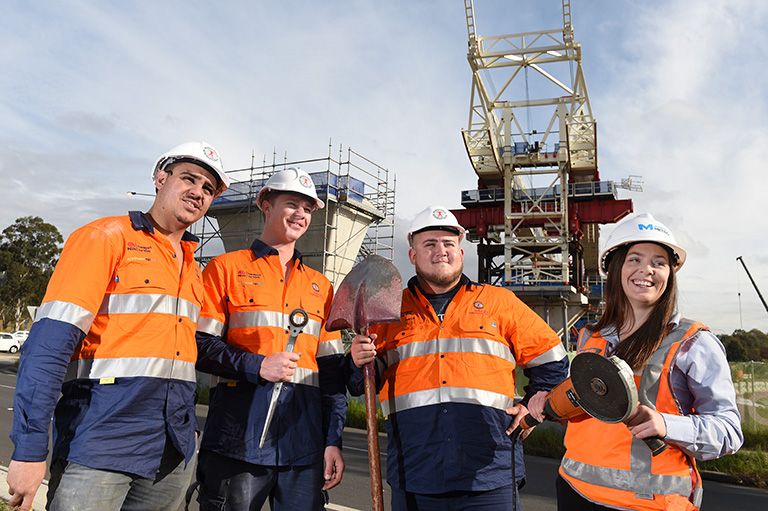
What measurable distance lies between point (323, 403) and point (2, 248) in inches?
2066

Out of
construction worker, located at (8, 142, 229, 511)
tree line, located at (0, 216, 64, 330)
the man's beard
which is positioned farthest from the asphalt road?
tree line, located at (0, 216, 64, 330)

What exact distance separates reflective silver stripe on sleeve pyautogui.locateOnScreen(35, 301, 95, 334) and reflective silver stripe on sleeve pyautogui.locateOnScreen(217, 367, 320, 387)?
768 mm

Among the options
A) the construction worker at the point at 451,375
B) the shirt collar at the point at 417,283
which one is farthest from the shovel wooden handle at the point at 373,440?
the shirt collar at the point at 417,283

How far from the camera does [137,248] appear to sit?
96.3 inches

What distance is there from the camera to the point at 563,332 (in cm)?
3262

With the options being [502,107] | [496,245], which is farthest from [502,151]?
[496,245]

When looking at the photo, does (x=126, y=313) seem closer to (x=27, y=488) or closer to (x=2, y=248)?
(x=27, y=488)

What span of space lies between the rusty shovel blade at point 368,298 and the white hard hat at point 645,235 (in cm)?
96

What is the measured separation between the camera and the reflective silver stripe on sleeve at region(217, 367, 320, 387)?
2756mm

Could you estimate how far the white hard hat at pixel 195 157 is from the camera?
2.65 meters

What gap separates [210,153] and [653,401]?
2.17 metres

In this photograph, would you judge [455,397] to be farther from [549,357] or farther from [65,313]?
[65,313]

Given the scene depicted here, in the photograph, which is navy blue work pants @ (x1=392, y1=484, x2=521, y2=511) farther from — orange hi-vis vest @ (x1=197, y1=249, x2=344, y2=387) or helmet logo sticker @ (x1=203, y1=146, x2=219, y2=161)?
helmet logo sticker @ (x1=203, y1=146, x2=219, y2=161)

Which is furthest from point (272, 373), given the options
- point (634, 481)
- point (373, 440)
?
point (634, 481)
